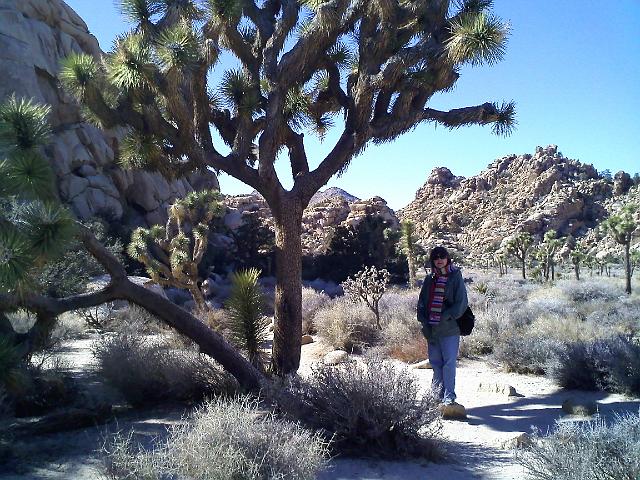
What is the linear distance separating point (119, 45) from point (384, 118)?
3.54 m

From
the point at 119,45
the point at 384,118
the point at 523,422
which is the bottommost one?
the point at 523,422

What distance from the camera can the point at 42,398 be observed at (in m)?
6.26

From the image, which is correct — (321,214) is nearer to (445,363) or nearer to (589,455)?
(445,363)

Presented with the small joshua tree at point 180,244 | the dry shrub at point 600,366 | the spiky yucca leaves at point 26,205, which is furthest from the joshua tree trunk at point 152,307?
the small joshua tree at point 180,244

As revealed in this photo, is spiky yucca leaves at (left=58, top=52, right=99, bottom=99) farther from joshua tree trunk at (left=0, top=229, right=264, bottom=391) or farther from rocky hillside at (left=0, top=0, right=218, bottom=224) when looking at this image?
rocky hillside at (left=0, top=0, right=218, bottom=224)

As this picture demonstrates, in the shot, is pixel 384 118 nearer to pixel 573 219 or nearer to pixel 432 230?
pixel 573 219

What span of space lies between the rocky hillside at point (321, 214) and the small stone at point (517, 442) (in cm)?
2831

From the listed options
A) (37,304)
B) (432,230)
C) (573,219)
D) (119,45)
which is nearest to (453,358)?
(37,304)

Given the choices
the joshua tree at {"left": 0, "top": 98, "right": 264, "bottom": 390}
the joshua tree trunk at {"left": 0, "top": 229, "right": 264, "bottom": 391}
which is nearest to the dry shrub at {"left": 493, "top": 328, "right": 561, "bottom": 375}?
the joshua tree trunk at {"left": 0, "top": 229, "right": 264, "bottom": 391}

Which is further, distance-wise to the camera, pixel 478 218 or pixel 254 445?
pixel 478 218

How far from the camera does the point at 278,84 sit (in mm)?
7660

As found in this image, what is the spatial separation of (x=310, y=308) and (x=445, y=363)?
9053 mm

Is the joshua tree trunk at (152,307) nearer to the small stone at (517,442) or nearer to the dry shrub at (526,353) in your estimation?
the small stone at (517,442)

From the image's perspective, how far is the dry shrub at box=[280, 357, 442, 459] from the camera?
4.80 metres
